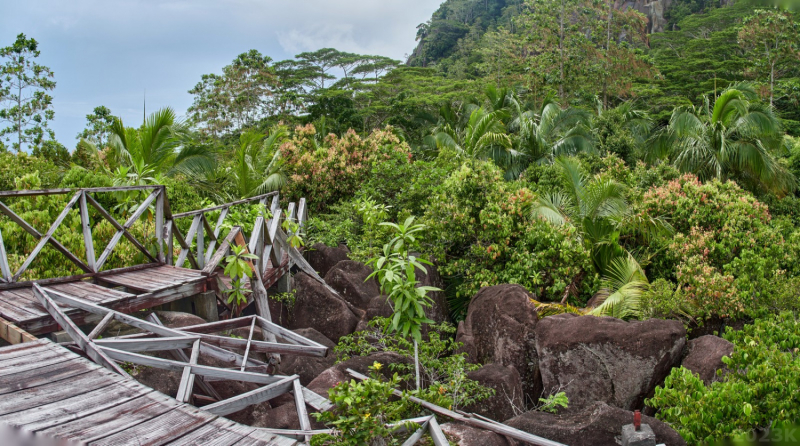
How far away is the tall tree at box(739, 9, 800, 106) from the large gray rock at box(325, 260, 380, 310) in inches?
925

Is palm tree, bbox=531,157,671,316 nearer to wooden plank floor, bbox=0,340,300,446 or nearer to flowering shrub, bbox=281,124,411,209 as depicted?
flowering shrub, bbox=281,124,411,209

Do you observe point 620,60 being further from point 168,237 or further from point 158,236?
point 158,236

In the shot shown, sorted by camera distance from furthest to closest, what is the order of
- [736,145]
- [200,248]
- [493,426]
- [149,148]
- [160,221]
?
[736,145] → [149,148] → [200,248] → [160,221] → [493,426]

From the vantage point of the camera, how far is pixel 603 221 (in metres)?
9.79

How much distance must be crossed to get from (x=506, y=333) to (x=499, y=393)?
153 cm

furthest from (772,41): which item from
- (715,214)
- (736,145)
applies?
(715,214)

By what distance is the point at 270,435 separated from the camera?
2.69 meters

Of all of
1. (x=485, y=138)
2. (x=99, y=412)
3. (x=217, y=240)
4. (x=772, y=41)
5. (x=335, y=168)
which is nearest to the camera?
(x=99, y=412)

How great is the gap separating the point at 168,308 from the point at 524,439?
5707mm

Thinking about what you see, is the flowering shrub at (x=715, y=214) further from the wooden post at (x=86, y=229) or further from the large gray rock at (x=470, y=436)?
the wooden post at (x=86, y=229)

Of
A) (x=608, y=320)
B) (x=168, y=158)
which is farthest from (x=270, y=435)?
Result: (x=168, y=158)

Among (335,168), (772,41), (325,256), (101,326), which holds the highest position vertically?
(772,41)

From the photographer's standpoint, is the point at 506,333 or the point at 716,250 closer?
the point at 506,333

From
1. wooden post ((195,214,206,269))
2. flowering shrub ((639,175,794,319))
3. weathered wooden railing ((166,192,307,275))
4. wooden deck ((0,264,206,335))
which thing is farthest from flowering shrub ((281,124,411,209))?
wooden deck ((0,264,206,335))
